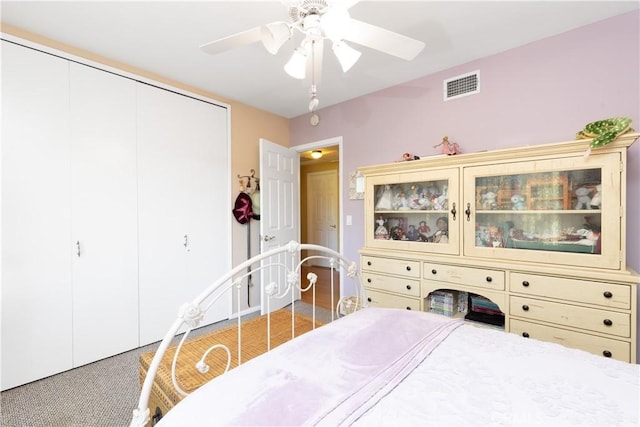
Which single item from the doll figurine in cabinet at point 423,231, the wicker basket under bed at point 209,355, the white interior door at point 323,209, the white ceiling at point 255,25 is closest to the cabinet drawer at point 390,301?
the doll figurine in cabinet at point 423,231

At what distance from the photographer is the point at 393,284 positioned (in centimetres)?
241

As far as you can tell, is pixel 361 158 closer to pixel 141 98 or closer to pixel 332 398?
pixel 141 98

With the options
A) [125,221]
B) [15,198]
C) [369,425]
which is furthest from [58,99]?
[369,425]

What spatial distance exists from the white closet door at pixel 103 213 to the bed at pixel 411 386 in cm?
186

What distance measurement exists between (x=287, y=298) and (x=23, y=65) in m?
3.12

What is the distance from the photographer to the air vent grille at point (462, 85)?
2400 millimetres

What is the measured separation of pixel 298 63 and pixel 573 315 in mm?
2121

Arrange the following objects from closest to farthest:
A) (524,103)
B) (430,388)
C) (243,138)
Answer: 1. (430,388)
2. (524,103)
3. (243,138)

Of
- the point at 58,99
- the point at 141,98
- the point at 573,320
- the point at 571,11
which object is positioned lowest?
the point at 573,320

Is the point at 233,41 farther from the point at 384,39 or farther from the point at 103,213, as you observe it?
the point at 103,213

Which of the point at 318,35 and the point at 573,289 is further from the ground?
the point at 318,35

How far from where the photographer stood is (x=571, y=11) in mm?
1820

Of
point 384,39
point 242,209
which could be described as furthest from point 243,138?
point 384,39

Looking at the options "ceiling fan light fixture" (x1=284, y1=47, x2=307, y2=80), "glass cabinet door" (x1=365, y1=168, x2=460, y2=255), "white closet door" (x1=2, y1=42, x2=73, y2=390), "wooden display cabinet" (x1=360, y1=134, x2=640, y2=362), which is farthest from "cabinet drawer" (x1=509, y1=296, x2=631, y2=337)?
"white closet door" (x1=2, y1=42, x2=73, y2=390)
